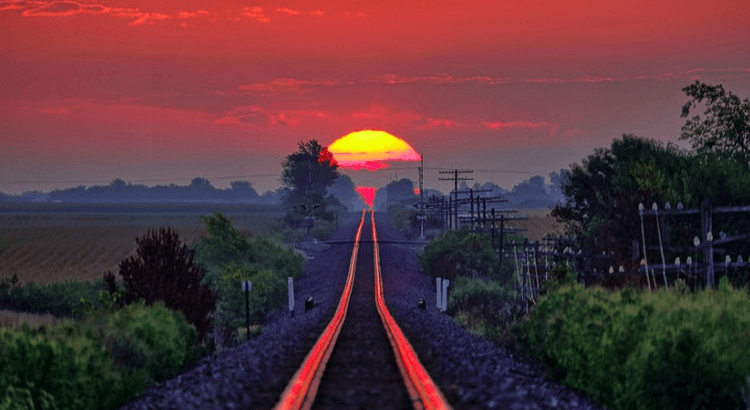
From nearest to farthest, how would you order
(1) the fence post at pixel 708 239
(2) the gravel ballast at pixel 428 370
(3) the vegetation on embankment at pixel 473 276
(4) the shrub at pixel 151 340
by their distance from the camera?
(2) the gravel ballast at pixel 428 370
(4) the shrub at pixel 151 340
(1) the fence post at pixel 708 239
(3) the vegetation on embankment at pixel 473 276

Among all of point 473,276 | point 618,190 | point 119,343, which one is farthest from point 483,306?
point 119,343

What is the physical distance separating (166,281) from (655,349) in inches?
708

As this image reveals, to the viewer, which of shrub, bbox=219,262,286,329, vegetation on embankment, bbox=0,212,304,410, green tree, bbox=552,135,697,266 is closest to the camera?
vegetation on embankment, bbox=0,212,304,410

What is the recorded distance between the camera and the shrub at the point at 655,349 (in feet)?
39.3

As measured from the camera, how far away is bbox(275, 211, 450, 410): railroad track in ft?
39.9

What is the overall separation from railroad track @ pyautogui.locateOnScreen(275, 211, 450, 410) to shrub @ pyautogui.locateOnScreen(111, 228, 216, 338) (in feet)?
14.4

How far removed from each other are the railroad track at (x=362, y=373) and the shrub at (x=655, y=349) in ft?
9.41

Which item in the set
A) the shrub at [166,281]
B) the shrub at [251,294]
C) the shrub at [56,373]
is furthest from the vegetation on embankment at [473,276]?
the shrub at [56,373]

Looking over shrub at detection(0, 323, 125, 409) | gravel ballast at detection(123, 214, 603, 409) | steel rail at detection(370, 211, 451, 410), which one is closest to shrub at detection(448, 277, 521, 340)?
gravel ballast at detection(123, 214, 603, 409)

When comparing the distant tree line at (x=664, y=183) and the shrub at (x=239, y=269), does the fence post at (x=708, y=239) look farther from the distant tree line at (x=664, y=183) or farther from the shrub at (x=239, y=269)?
the shrub at (x=239, y=269)

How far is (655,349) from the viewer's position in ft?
42.3

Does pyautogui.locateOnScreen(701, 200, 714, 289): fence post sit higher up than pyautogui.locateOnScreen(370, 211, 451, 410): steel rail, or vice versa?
pyautogui.locateOnScreen(701, 200, 714, 289): fence post

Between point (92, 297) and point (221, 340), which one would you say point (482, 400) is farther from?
point (92, 297)

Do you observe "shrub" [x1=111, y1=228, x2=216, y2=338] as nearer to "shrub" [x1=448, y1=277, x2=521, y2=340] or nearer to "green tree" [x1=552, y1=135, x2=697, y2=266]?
"shrub" [x1=448, y1=277, x2=521, y2=340]
